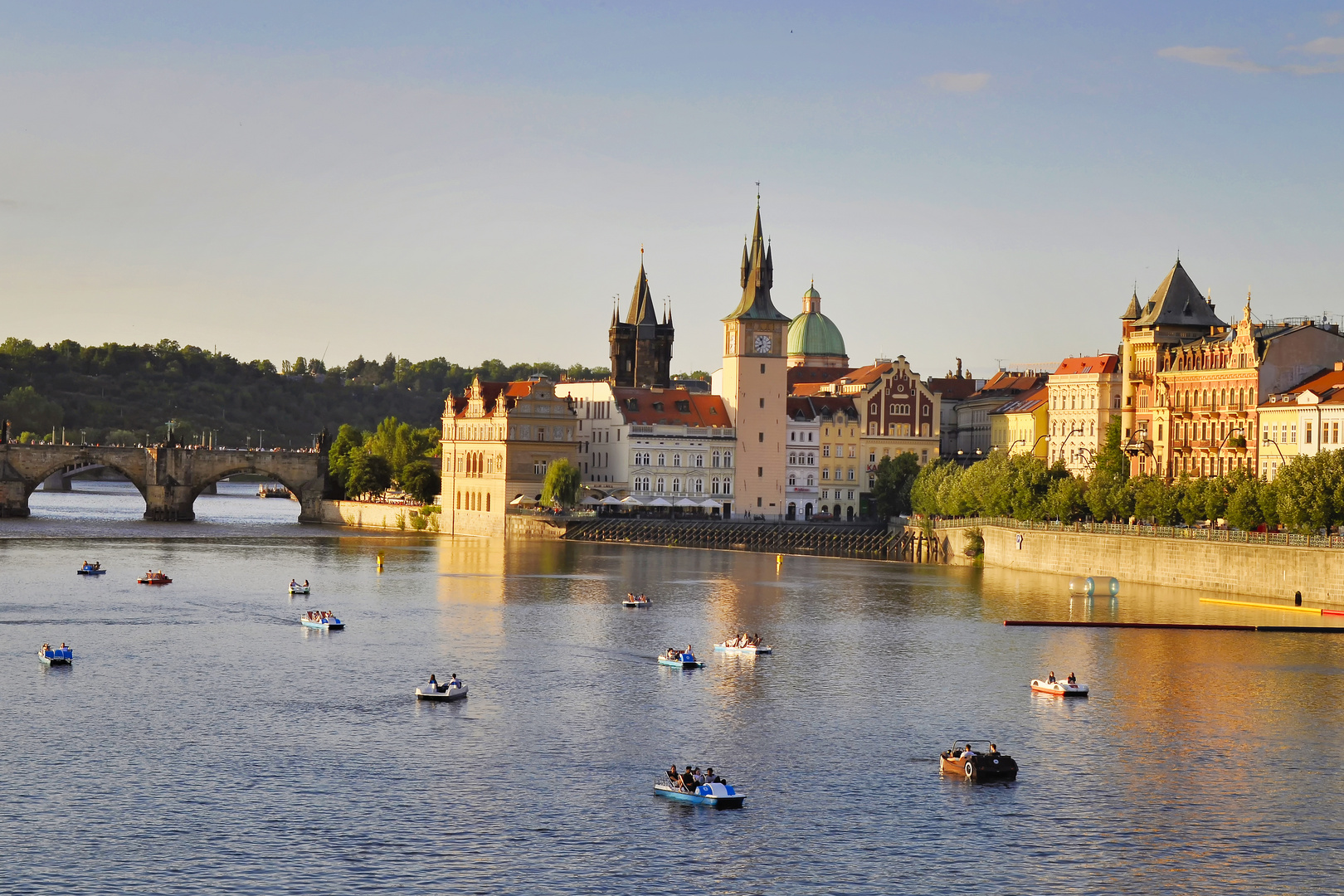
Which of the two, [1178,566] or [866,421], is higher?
[866,421]

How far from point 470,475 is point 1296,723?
426 feet

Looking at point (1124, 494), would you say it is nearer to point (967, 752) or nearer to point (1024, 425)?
point (1024, 425)

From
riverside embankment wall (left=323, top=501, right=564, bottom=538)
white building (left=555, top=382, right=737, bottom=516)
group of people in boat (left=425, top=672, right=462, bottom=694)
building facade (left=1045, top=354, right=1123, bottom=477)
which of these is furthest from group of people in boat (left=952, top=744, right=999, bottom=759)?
white building (left=555, top=382, right=737, bottom=516)

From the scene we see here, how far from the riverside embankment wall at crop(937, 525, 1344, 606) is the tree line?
11.4ft

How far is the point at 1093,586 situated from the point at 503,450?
8090cm

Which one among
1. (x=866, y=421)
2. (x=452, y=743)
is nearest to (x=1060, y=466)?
(x=866, y=421)

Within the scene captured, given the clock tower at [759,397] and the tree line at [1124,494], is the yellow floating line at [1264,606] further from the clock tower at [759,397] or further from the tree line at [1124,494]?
the clock tower at [759,397]

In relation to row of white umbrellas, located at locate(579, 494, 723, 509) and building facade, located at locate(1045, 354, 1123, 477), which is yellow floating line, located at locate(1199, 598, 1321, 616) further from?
row of white umbrellas, located at locate(579, 494, 723, 509)

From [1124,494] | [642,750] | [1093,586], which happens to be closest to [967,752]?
[642,750]

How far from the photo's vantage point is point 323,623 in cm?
9175

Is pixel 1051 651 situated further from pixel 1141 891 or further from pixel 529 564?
pixel 529 564

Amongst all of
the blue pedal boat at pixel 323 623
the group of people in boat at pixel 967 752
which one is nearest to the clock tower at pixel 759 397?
the blue pedal boat at pixel 323 623

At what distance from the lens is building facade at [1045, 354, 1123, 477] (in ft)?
517

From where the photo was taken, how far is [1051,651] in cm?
8512
